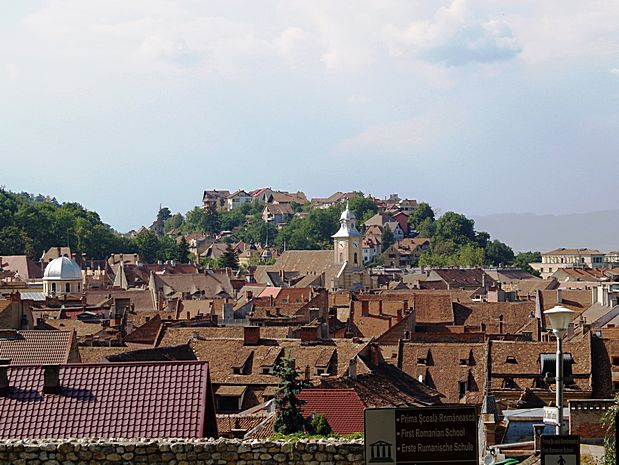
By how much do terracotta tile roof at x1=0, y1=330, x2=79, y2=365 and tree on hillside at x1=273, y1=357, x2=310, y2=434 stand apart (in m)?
7.31

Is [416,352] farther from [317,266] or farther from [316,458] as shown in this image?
[317,266]

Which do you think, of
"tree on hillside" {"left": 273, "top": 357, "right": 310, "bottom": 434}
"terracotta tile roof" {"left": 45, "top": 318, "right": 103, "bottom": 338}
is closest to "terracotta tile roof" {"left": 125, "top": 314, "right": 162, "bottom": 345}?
"terracotta tile roof" {"left": 45, "top": 318, "right": 103, "bottom": 338}

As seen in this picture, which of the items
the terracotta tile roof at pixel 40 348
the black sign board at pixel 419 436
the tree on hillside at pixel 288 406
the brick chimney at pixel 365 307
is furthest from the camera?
the brick chimney at pixel 365 307

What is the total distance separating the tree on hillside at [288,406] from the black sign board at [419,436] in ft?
54.4

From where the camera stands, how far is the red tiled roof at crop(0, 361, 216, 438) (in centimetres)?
1778

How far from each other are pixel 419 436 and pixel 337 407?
22303 millimetres

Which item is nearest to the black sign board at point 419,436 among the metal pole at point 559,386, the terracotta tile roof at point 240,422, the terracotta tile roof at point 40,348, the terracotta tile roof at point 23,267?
the metal pole at point 559,386

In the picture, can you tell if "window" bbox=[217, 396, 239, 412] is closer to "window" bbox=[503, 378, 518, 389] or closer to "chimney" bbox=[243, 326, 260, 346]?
"chimney" bbox=[243, 326, 260, 346]

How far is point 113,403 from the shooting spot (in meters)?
18.2

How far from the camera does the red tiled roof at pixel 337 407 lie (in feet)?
107

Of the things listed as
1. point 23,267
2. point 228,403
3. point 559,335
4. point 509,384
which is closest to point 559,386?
point 559,335

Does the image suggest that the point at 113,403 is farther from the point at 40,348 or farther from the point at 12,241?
the point at 12,241

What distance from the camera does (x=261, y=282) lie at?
15512 centimetres

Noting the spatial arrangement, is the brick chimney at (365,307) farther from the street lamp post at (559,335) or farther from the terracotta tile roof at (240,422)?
the street lamp post at (559,335)
